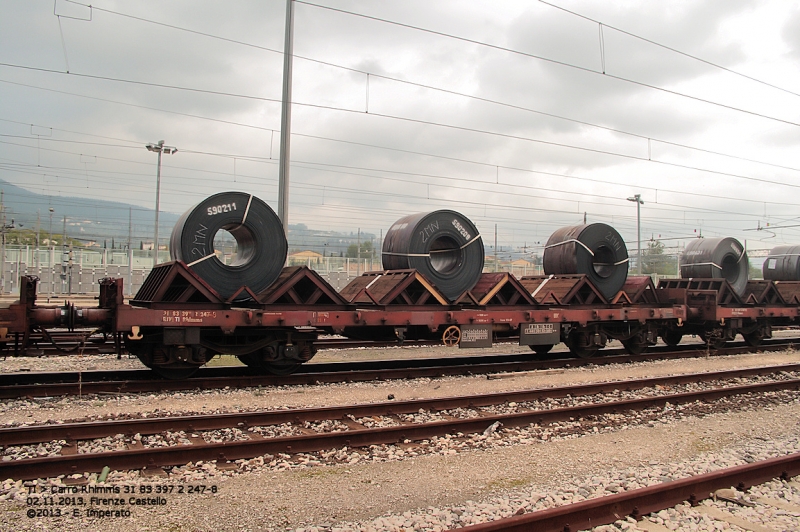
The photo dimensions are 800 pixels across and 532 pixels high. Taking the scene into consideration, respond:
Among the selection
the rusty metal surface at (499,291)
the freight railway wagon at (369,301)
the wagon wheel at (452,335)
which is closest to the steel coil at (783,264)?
the freight railway wagon at (369,301)

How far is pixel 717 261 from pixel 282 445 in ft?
48.4

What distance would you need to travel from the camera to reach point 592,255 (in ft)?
44.9

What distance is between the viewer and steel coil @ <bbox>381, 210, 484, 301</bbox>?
1128 centimetres

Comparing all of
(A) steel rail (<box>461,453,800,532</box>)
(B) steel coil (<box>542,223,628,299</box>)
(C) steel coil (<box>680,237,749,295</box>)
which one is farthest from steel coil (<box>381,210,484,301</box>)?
(C) steel coil (<box>680,237,749,295</box>)

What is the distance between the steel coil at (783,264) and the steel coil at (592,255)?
31.1 ft

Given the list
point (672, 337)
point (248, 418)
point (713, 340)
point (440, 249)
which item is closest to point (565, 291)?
point (440, 249)

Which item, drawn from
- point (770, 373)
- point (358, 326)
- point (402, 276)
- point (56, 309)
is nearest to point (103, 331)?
point (56, 309)

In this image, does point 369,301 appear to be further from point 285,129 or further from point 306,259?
point 306,259

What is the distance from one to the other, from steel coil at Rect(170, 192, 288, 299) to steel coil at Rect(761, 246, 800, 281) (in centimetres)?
1777

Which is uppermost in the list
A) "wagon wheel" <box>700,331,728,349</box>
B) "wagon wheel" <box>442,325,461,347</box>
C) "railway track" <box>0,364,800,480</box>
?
"wagon wheel" <box>442,325,461,347</box>

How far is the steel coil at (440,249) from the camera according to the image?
37.0ft

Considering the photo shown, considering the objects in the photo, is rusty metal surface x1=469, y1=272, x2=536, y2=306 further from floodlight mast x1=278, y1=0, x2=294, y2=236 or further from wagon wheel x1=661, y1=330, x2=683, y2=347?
wagon wheel x1=661, y1=330, x2=683, y2=347

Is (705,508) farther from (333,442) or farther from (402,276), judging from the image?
(402,276)

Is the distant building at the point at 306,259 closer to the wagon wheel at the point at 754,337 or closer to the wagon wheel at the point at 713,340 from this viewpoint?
the wagon wheel at the point at 713,340
